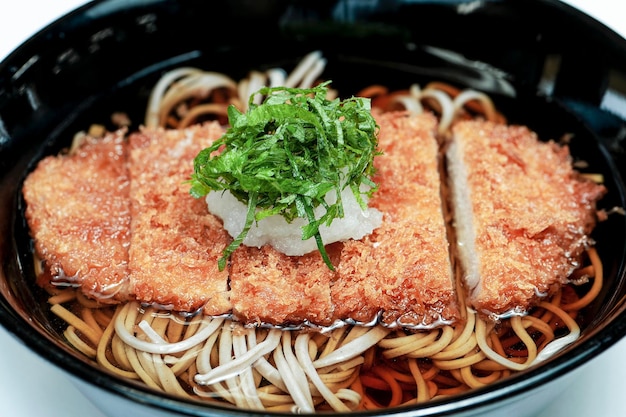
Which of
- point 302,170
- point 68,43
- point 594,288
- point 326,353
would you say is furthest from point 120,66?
point 594,288

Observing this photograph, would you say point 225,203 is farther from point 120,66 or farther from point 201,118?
point 120,66

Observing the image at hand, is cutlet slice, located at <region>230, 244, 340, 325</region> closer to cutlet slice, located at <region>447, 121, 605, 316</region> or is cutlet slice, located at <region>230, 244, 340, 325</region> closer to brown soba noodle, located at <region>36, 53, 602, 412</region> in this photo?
brown soba noodle, located at <region>36, 53, 602, 412</region>

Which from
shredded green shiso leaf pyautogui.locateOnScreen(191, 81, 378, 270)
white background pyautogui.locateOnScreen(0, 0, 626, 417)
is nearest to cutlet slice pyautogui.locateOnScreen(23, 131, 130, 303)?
white background pyautogui.locateOnScreen(0, 0, 626, 417)

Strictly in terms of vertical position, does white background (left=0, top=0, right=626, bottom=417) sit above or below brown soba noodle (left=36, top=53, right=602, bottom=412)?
below

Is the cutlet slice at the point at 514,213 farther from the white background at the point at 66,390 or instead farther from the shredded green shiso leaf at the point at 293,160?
the shredded green shiso leaf at the point at 293,160

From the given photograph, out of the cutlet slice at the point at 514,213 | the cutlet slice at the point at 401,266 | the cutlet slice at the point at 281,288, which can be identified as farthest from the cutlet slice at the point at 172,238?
the cutlet slice at the point at 514,213

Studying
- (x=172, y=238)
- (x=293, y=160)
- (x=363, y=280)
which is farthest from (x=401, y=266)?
(x=172, y=238)

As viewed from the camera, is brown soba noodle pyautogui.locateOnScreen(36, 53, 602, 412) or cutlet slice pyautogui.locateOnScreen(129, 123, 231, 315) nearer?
brown soba noodle pyautogui.locateOnScreen(36, 53, 602, 412)
